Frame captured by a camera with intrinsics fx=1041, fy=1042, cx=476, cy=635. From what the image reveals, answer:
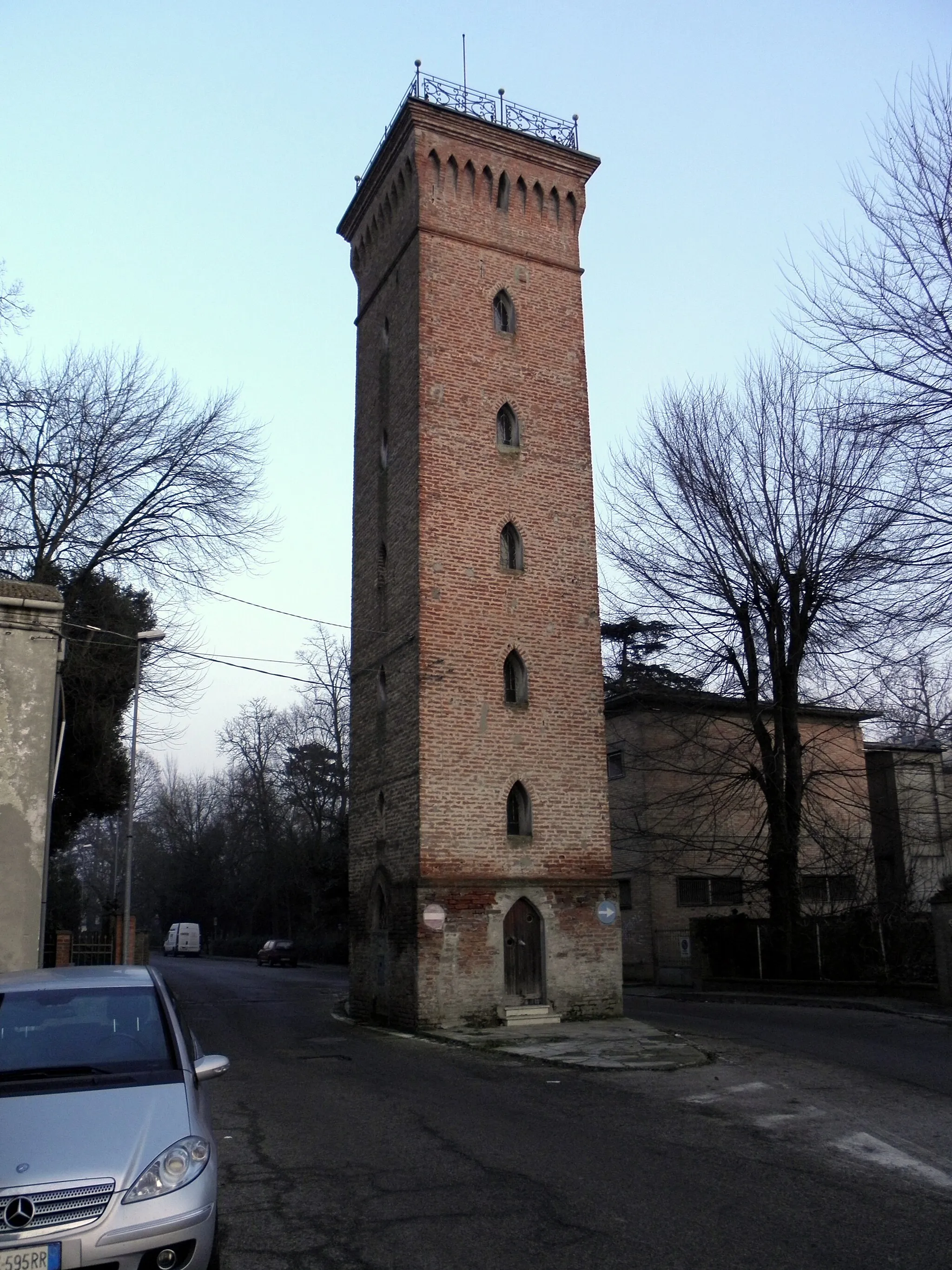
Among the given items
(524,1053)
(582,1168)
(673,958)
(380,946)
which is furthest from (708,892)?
(582,1168)

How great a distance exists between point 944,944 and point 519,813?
8607 millimetres

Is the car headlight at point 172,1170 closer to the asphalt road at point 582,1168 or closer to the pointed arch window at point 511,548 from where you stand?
the asphalt road at point 582,1168

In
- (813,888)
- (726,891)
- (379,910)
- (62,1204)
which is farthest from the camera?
(726,891)

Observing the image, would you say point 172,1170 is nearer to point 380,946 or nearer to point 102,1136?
point 102,1136

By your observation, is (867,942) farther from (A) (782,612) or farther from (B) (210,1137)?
(B) (210,1137)

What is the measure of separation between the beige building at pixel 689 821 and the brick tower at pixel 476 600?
7.69 m

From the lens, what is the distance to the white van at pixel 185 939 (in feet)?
207

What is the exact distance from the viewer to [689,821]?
1080 inches

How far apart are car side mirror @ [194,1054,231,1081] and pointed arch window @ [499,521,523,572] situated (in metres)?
15.3

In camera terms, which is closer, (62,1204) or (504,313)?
(62,1204)

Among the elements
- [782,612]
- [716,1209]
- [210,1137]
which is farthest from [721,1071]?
[782,612]

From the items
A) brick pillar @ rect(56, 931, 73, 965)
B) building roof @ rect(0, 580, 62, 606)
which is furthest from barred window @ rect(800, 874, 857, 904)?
building roof @ rect(0, 580, 62, 606)

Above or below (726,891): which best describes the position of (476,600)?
above

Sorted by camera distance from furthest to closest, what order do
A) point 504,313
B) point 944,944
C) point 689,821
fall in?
point 689,821 → point 504,313 → point 944,944
